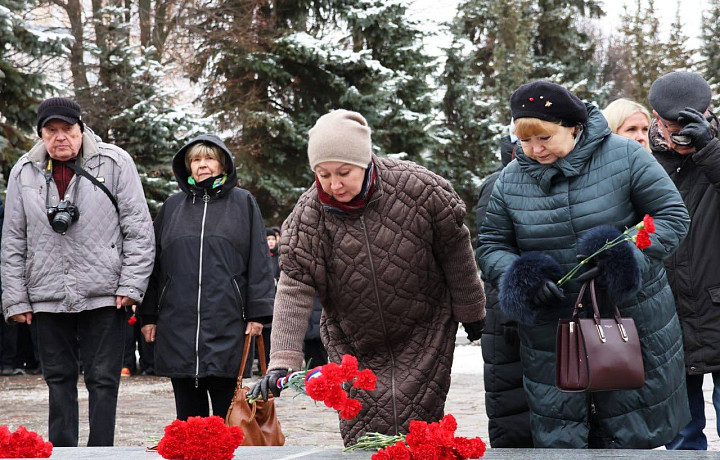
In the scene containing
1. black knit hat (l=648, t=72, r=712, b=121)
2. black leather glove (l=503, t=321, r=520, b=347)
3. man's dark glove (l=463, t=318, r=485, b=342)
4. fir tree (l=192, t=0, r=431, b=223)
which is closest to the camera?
man's dark glove (l=463, t=318, r=485, b=342)

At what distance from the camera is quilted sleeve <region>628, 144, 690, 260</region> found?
412cm

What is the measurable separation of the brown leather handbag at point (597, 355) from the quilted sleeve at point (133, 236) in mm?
2832

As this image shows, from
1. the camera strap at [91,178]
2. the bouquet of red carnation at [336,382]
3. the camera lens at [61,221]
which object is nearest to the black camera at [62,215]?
the camera lens at [61,221]

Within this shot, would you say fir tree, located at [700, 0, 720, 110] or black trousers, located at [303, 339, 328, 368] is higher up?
fir tree, located at [700, 0, 720, 110]

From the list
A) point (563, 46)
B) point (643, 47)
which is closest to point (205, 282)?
point (643, 47)

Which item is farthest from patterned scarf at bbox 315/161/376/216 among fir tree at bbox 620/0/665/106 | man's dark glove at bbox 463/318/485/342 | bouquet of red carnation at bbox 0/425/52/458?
fir tree at bbox 620/0/665/106

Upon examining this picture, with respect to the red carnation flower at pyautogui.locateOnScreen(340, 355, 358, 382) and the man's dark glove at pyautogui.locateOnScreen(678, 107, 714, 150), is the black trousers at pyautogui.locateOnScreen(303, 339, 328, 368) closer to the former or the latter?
the man's dark glove at pyautogui.locateOnScreen(678, 107, 714, 150)

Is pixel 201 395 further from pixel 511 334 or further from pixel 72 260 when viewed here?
pixel 511 334

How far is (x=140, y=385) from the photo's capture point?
40.7ft

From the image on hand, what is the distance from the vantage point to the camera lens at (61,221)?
5930 millimetres

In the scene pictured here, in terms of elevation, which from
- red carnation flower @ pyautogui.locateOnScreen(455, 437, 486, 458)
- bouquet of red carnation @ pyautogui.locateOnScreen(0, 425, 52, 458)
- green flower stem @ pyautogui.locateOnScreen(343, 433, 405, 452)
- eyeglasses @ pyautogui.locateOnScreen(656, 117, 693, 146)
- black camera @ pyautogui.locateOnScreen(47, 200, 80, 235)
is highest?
eyeglasses @ pyautogui.locateOnScreen(656, 117, 693, 146)

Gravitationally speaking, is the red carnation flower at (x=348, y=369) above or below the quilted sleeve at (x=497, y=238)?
below

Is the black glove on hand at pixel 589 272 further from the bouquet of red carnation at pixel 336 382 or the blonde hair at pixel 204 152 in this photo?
the blonde hair at pixel 204 152

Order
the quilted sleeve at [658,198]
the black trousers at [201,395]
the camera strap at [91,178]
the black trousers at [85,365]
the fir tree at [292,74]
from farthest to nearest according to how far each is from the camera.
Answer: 1. the fir tree at [292,74]
2. the camera strap at [91,178]
3. the black trousers at [201,395]
4. the black trousers at [85,365]
5. the quilted sleeve at [658,198]
